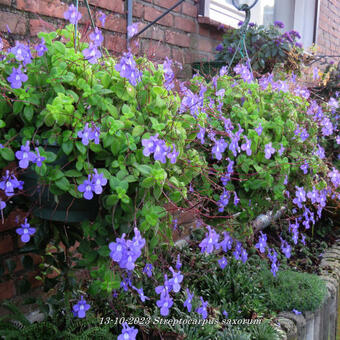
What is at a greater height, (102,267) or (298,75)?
(298,75)

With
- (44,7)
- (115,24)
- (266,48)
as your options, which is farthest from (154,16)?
(266,48)

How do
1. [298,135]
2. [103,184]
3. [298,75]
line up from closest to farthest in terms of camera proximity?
1. [103,184]
2. [298,135]
3. [298,75]

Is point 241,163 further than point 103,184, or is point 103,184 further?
point 241,163

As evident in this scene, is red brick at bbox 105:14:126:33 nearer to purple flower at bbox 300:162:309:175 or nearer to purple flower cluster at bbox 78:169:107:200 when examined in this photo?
purple flower at bbox 300:162:309:175

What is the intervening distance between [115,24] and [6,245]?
1.13m

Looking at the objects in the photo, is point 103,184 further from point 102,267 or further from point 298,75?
point 298,75

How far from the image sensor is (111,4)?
79.9 inches

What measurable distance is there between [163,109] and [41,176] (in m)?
0.34

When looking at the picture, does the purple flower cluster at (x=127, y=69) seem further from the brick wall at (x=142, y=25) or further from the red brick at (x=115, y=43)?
the red brick at (x=115, y=43)

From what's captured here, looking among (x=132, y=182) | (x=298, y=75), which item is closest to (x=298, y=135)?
(x=132, y=182)

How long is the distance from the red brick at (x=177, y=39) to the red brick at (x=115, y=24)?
0.40 metres

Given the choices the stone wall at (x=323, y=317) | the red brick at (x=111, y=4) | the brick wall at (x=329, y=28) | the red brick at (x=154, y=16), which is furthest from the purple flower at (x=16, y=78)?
the brick wall at (x=329, y=28)

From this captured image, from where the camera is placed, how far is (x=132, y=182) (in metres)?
1.00

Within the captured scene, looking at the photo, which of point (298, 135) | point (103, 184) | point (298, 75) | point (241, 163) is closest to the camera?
point (103, 184)
